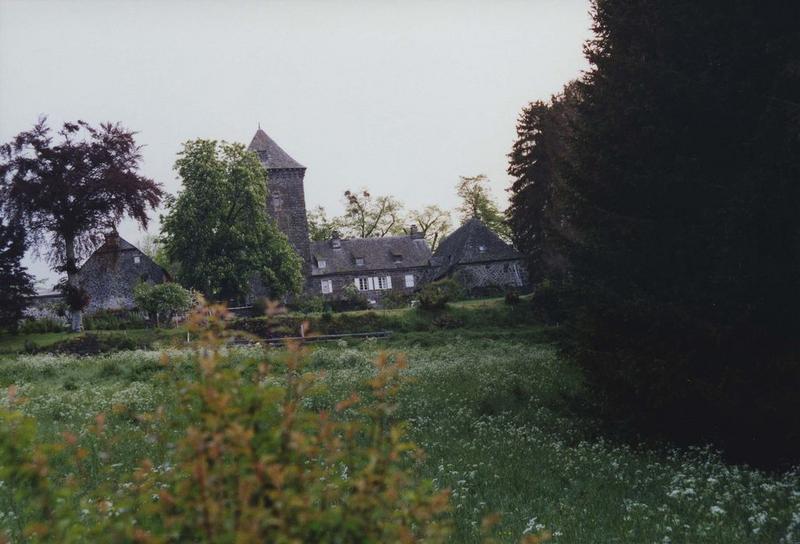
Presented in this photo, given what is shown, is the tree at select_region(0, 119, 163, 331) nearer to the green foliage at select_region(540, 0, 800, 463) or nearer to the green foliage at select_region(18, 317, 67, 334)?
the green foliage at select_region(18, 317, 67, 334)

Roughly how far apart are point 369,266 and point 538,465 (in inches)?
2552

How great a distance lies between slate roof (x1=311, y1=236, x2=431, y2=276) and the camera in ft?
241

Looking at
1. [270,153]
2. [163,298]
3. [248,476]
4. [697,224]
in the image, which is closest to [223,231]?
[163,298]

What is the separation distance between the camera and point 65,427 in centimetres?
1325

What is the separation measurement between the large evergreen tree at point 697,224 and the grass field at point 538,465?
99 centimetres

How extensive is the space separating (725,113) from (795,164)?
6.60 feet

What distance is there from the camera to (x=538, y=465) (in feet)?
33.1

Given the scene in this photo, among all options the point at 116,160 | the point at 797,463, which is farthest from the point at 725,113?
the point at 116,160

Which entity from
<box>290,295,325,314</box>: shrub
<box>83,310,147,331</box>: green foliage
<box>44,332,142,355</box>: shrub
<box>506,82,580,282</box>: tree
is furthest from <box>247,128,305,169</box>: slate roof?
<box>44,332,142,355</box>: shrub

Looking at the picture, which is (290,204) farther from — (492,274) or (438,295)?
(438,295)

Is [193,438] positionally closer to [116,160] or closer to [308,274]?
[116,160]

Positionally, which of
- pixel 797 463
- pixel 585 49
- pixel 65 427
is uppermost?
pixel 585 49

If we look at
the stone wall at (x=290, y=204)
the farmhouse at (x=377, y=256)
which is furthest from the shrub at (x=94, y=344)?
the stone wall at (x=290, y=204)

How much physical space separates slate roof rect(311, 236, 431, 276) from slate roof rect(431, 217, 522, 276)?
4.93m
